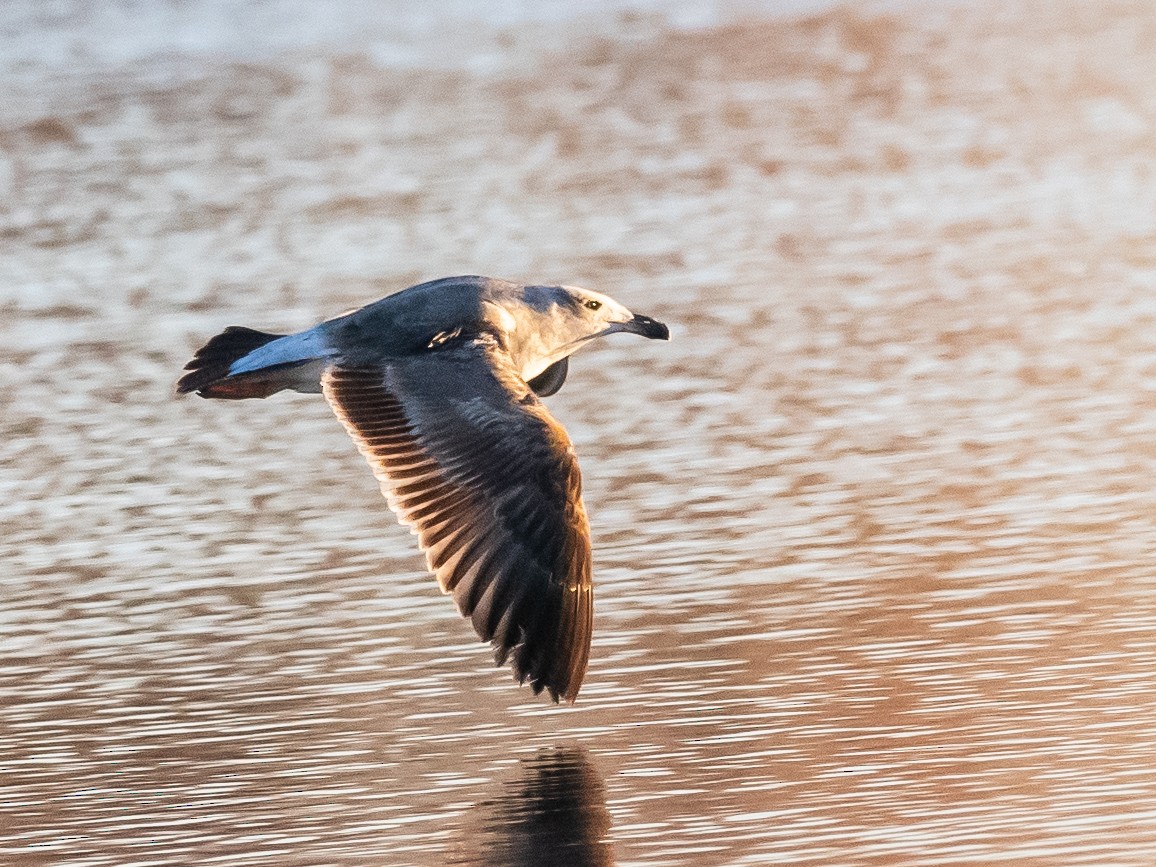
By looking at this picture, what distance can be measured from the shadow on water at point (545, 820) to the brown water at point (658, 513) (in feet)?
0.06

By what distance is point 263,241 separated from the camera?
15.7 metres

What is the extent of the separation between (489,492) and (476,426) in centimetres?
23

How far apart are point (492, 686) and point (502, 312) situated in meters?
1.27

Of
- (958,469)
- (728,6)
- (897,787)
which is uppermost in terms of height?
(897,787)

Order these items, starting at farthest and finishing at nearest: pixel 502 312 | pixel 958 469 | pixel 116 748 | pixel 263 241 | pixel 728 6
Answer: pixel 728 6 < pixel 263 241 < pixel 958 469 < pixel 502 312 < pixel 116 748

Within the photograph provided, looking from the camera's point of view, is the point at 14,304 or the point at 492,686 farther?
the point at 14,304

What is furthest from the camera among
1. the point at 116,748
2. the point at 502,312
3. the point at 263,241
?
the point at 263,241

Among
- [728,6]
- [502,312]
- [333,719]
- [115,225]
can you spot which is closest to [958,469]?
[502,312]

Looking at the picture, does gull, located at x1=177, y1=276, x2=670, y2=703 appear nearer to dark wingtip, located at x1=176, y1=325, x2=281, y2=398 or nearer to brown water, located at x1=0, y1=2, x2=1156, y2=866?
dark wingtip, located at x1=176, y1=325, x2=281, y2=398

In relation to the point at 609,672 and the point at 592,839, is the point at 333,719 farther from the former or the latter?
the point at 592,839

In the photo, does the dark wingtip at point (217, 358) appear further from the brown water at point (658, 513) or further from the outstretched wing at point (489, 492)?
the brown water at point (658, 513)

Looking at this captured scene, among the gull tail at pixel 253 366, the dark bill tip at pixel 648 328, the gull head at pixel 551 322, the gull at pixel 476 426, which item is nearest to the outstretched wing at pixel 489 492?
the gull at pixel 476 426

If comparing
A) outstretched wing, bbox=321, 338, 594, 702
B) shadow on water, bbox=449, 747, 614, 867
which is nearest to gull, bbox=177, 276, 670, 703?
outstretched wing, bbox=321, 338, 594, 702

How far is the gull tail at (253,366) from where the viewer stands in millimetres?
7414
